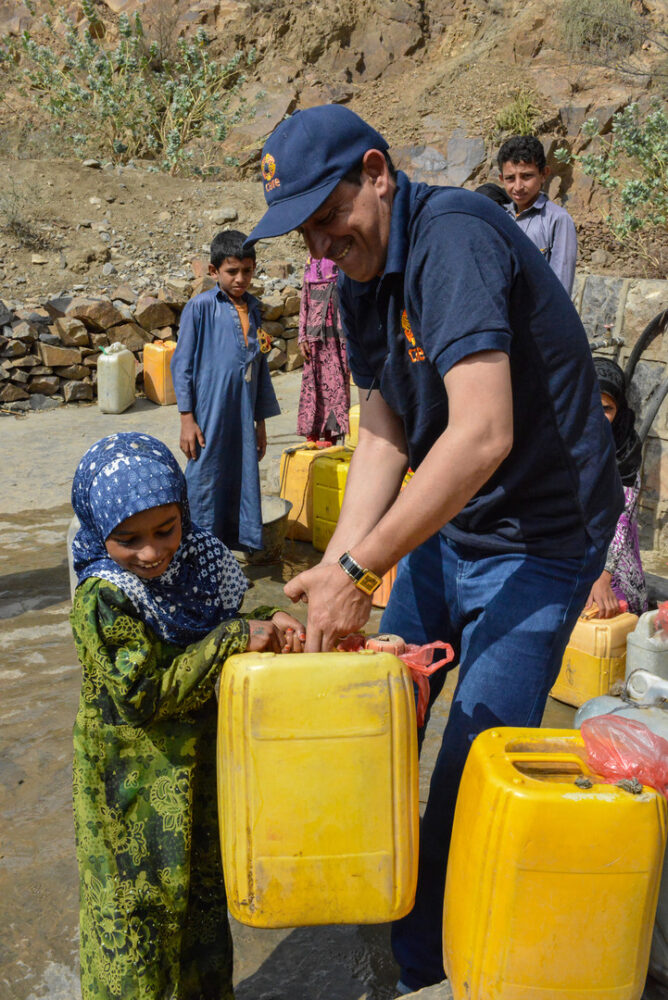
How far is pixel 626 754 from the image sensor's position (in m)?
1.56

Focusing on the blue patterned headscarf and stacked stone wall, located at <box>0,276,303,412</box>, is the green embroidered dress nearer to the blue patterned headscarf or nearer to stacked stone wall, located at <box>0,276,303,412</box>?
the blue patterned headscarf

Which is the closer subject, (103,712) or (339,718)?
(339,718)

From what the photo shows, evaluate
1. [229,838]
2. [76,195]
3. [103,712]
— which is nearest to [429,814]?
[229,838]

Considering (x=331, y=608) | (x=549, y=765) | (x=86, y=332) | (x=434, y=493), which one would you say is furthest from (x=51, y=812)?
(x=86, y=332)

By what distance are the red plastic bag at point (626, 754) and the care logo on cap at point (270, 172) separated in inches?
46.3

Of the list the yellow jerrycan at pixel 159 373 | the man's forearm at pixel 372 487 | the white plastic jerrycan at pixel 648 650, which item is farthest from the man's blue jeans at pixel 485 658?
the yellow jerrycan at pixel 159 373

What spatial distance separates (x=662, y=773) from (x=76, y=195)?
41.5 ft

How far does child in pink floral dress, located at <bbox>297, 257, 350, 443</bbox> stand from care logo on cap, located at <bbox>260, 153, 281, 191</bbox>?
447 cm

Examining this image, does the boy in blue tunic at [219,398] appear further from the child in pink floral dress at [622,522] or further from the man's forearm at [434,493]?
the man's forearm at [434,493]

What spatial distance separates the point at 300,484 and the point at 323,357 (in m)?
1.48

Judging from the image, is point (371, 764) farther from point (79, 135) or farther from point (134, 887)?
point (79, 135)

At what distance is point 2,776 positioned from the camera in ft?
9.75

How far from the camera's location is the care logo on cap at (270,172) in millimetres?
1623

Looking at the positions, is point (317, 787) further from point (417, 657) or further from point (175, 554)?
point (175, 554)
